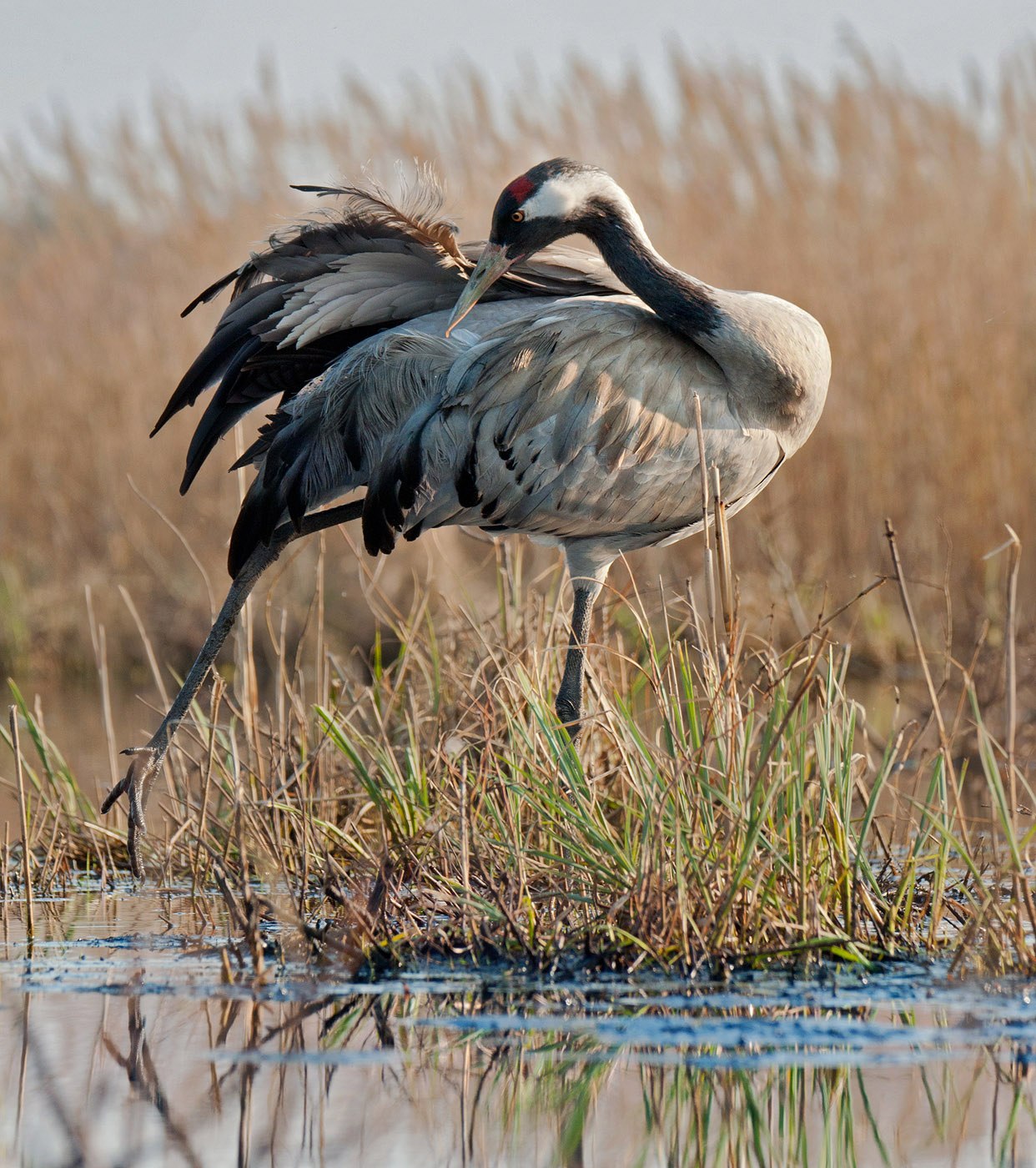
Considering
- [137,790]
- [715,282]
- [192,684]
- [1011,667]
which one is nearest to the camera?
[1011,667]


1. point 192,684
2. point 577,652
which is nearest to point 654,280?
point 577,652

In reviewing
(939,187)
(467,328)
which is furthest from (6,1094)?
(939,187)

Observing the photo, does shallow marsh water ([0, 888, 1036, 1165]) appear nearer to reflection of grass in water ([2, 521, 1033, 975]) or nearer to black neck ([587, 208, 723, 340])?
reflection of grass in water ([2, 521, 1033, 975])

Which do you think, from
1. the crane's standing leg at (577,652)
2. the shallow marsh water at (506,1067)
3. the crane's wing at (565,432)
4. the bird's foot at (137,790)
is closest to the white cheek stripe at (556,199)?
the crane's wing at (565,432)

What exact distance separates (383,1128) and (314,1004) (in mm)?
664

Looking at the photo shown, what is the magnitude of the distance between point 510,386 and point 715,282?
441 cm

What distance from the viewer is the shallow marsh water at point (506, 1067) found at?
2.62 meters

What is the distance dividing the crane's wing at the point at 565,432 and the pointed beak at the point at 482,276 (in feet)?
0.36

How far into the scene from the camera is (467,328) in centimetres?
465

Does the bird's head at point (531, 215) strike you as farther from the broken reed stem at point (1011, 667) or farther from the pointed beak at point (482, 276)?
the broken reed stem at point (1011, 667)

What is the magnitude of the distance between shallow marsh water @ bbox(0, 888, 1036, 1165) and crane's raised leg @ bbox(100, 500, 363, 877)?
889 mm

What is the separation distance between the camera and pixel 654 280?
14.7 ft

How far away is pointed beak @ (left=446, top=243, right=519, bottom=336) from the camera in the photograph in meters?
4.43

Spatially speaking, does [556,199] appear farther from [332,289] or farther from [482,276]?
[332,289]
